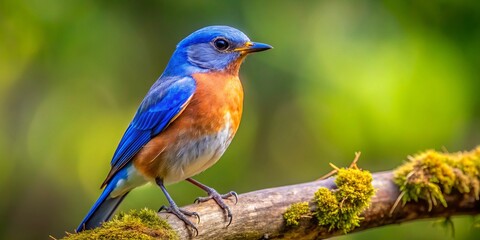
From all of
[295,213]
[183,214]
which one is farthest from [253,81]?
[183,214]

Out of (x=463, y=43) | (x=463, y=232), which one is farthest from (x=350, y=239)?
(x=463, y=43)

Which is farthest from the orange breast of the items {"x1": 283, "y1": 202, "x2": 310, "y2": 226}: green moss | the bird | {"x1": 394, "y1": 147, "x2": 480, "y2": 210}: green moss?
{"x1": 394, "y1": 147, "x2": 480, "y2": 210}: green moss

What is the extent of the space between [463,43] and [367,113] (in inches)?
36.3

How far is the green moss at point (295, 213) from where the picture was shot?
4.39m

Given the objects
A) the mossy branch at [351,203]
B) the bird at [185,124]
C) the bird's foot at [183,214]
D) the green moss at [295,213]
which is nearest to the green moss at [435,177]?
the mossy branch at [351,203]

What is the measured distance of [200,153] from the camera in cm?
464

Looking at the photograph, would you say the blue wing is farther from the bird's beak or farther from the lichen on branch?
the lichen on branch

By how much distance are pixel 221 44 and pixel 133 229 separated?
162 centimetres

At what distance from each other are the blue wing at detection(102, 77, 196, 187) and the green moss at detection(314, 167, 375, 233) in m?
0.94

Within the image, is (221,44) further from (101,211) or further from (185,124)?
(101,211)

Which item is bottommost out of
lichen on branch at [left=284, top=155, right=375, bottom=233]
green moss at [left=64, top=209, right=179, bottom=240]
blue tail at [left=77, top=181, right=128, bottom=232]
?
blue tail at [left=77, top=181, right=128, bottom=232]

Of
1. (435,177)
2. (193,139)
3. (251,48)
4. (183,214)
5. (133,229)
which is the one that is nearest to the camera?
(133,229)

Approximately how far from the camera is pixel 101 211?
15.7ft

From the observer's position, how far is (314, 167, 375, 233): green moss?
14.6 ft
